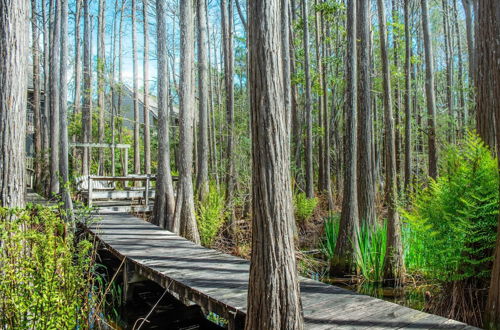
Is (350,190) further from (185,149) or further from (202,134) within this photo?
(202,134)

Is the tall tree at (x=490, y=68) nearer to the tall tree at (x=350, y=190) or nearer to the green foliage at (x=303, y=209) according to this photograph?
the tall tree at (x=350, y=190)

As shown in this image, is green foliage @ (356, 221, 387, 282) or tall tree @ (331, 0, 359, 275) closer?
green foliage @ (356, 221, 387, 282)

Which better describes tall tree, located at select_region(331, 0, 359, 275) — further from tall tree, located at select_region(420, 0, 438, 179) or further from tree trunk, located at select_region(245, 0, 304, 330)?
tree trunk, located at select_region(245, 0, 304, 330)

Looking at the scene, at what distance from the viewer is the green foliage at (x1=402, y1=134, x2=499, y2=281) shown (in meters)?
4.35

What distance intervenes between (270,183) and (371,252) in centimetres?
490

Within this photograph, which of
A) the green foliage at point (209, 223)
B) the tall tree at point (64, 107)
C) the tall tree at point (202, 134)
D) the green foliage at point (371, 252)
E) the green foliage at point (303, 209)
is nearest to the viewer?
the green foliage at point (371, 252)

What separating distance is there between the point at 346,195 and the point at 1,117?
5.71 m

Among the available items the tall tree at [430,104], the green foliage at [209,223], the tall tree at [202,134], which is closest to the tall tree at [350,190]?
the green foliage at [209,223]

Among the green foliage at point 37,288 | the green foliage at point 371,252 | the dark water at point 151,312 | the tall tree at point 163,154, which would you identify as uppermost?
the tall tree at point 163,154

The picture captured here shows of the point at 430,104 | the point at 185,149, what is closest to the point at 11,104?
the point at 185,149

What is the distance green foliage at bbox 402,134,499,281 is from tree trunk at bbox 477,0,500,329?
563mm

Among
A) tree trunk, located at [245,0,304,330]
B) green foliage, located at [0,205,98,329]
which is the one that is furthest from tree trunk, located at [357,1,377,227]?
green foliage, located at [0,205,98,329]

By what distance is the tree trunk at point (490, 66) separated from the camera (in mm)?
3709

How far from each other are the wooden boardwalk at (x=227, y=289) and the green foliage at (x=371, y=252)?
2265 mm
